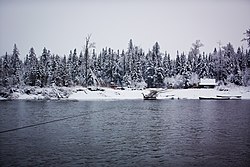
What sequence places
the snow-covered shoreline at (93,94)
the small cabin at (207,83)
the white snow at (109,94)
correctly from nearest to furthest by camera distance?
the snow-covered shoreline at (93,94)
the white snow at (109,94)
the small cabin at (207,83)

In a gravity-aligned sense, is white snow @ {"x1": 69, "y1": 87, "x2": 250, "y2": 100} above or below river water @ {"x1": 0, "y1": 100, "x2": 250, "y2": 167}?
above

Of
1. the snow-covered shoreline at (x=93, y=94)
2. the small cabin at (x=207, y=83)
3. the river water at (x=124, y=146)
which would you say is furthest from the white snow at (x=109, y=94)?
the river water at (x=124, y=146)

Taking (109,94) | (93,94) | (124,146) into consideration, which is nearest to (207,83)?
(109,94)

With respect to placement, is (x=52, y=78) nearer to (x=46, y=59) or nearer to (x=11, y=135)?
(x=46, y=59)

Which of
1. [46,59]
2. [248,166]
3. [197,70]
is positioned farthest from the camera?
[197,70]

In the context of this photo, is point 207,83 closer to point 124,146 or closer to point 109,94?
point 109,94

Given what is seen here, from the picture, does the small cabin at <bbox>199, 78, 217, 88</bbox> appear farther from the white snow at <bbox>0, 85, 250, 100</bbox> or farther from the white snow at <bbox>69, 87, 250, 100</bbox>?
the white snow at <bbox>69, 87, 250, 100</bbox>

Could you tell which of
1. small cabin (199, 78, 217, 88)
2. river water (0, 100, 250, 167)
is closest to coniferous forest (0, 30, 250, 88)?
small cabin (199, 78, 217, 88)

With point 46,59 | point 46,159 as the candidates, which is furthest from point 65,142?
point 46,59

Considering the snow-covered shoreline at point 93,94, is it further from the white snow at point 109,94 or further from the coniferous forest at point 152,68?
the coniferous forest at point 152,68

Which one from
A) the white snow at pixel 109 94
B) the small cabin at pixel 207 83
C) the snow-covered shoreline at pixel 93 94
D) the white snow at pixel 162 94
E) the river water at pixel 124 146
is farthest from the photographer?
the small cabin at pixel 207 83

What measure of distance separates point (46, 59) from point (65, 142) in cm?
7789

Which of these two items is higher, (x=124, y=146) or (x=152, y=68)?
(x=152, y=68)

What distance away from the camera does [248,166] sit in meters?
10.9
